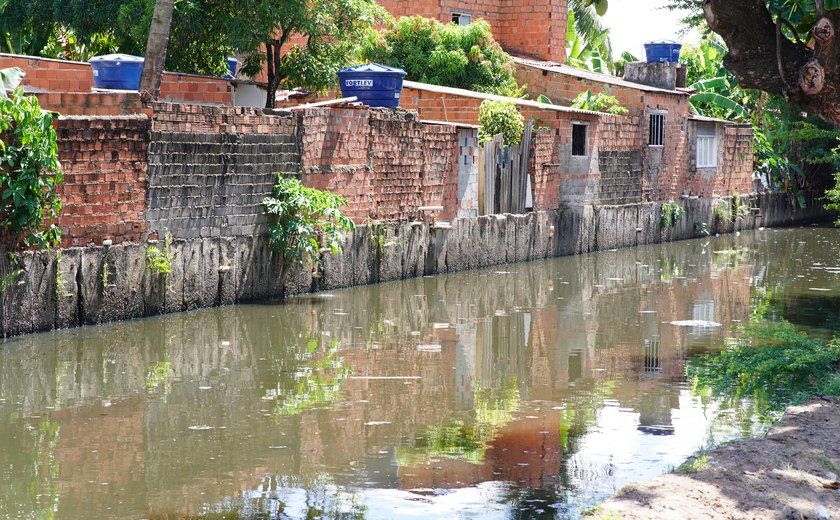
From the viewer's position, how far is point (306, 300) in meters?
16.2

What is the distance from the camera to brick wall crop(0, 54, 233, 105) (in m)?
17.1

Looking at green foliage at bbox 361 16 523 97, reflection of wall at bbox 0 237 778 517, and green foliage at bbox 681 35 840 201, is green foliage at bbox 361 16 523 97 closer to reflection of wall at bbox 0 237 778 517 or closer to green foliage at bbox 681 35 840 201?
green foliage at bbox 681 35 840 201

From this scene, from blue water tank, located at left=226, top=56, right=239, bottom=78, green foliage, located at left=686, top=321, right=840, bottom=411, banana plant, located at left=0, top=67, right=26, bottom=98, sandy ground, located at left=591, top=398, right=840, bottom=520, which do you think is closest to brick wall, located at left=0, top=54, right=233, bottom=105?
blue water tank, located at left=226, top=56, right=239, bottom=78

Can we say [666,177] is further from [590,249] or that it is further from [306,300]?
[306,300]

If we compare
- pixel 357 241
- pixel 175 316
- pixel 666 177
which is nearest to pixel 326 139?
pixel 357 241

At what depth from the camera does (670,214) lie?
27891 mm

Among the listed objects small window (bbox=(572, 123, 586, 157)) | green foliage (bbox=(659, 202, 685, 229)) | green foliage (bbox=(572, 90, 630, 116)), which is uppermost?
green foliage (bbox=(572, 90, 630, 116))

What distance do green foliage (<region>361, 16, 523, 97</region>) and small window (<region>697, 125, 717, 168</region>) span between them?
19.5 feet

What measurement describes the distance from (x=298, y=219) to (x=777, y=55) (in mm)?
7290

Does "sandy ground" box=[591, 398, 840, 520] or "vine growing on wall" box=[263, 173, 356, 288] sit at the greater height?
"vine growing on wall" box=[263, 173, 356, 288]

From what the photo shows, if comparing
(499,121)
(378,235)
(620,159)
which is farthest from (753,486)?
(620,159)

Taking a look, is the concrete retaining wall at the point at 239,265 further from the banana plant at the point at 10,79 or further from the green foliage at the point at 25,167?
the banana plant at the point at 10,79

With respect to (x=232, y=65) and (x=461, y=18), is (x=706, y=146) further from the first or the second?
(x=232, y=65)

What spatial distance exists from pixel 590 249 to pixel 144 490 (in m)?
18.0
